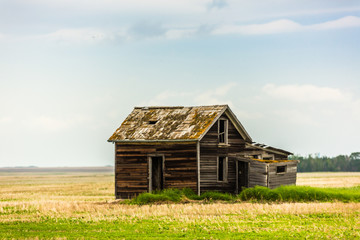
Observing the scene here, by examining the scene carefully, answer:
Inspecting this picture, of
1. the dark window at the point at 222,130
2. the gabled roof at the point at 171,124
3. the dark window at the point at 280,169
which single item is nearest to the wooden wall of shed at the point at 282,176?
the dark window at the point at 280,169

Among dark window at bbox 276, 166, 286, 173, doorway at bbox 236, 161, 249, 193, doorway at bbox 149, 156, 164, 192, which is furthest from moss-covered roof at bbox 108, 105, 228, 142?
dark window at bbox 276, 166, 286, 173

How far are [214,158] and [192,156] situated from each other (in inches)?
71.3

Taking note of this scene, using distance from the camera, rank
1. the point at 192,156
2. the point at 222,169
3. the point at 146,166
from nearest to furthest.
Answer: the point at 192,156 → the point at 146,166 → the point at 222,169

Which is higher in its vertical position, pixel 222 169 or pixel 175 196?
pixel 222 169

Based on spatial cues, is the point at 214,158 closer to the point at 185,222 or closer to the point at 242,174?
the point at 242,174

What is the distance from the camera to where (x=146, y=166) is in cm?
4159

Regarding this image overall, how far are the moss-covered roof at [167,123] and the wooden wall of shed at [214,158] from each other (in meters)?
0.83

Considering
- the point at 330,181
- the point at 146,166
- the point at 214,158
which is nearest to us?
the point at 214,158

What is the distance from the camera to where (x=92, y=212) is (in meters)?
32.5

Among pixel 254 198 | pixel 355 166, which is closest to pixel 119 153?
pixel 254 198

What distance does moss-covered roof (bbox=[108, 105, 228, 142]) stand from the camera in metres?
41.0

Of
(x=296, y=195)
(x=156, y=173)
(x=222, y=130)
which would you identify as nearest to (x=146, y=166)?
(x=156, y=173)

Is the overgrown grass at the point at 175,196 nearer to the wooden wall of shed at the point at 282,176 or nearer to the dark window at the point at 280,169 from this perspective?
the wooden wall of shed at the point at 282,176

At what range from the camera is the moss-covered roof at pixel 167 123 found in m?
41.0
